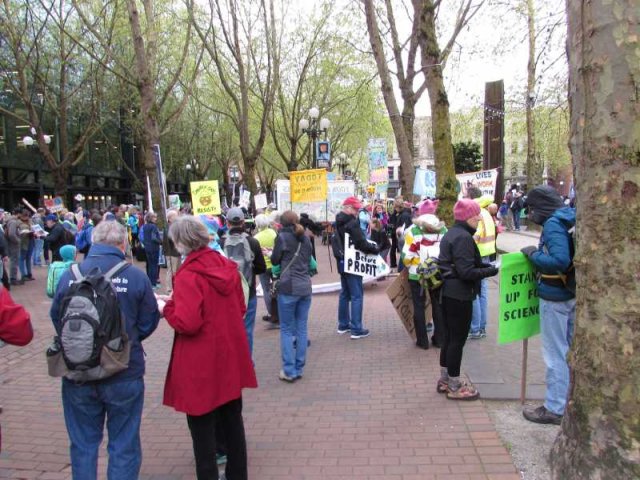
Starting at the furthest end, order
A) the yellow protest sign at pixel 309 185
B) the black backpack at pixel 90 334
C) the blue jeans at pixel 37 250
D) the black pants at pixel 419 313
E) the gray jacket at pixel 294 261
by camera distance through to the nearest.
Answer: the blue jeans at pixel 37 250 < the yellow protest sign at pixel 309 185 < the black pants at pixel 419 313 < the gray jacket at pixel 294 261 < the black backpack at pixel 90 334

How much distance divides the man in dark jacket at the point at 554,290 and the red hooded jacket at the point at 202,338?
7.60 ft

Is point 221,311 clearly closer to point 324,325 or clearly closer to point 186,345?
point 186,345

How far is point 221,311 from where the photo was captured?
10.3 feet

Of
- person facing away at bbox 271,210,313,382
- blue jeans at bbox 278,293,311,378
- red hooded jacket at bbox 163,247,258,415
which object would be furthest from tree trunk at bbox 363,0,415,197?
red hooded jacket at bbox 163,247,258,415

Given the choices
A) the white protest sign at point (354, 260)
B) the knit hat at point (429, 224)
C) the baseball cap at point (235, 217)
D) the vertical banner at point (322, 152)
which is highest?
the vertical banner at point (322, 152)

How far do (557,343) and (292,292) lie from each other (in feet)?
8.29

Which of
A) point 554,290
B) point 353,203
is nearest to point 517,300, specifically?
point 554,290

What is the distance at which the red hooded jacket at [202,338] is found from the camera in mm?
3021

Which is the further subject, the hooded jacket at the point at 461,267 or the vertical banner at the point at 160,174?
the vertical banner at the point at 160,174

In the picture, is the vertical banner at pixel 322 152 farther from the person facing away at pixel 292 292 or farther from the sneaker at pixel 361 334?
the person facing away at pixel 292 292

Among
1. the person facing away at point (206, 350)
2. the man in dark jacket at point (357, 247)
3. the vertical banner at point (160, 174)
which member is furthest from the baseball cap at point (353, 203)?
the vertical banner at point (160, 174)

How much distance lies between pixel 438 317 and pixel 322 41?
20.3 m

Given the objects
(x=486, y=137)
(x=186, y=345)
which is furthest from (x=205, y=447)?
(x=486, y=137)

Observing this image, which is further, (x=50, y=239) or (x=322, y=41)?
(x=322, y=41)
